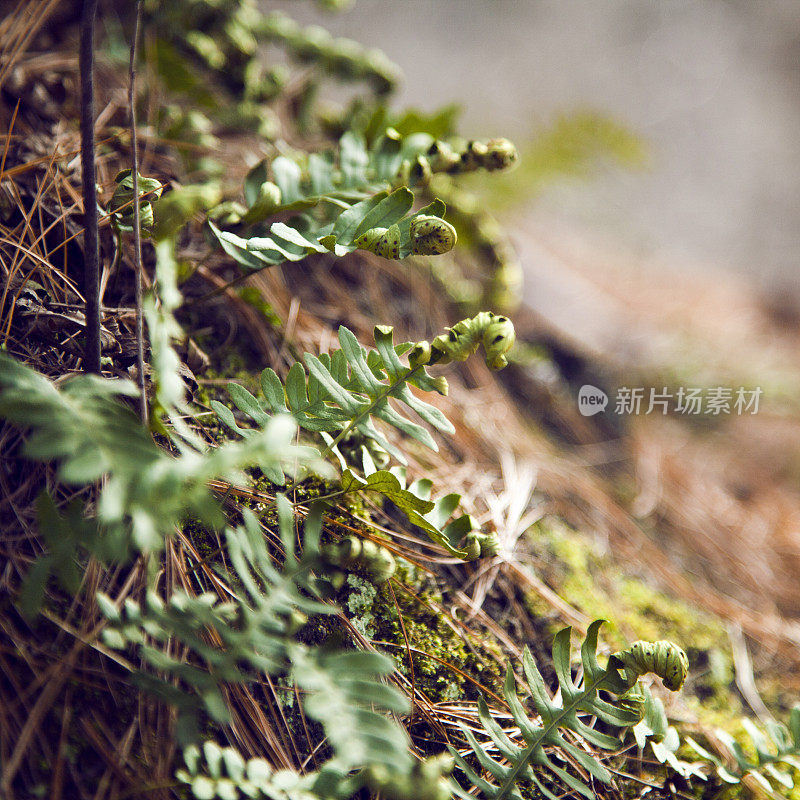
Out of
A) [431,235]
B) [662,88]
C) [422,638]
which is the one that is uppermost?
[662,88]

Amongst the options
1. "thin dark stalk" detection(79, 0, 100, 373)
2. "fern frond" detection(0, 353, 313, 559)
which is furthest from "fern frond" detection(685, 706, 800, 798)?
"thin dark stalk" detection(79, 0, 100, 373)

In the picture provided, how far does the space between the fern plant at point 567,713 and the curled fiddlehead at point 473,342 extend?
56 cm

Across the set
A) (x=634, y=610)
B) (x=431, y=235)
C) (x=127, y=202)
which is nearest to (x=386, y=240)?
(x=431, y=235)

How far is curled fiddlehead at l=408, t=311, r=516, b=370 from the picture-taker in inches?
41.3

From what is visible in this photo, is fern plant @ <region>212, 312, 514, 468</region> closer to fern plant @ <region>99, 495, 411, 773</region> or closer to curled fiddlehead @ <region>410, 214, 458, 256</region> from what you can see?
curled fiddlehead @ <region>410, 214, 458, 256</region>

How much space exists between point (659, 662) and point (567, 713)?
0.20 m

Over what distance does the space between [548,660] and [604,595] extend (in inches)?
15.5

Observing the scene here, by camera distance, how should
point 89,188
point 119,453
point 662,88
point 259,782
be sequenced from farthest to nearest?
1. point 662,88
2. point 89,188
3. point 259,782
4. point 119,453

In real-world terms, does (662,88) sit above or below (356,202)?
above

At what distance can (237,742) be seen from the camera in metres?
0.94

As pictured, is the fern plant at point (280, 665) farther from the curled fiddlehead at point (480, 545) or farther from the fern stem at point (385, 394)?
the curled fiddlehead at point (480, 545)

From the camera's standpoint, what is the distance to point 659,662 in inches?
39.9

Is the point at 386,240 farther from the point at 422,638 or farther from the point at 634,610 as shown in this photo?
the point at 634,610

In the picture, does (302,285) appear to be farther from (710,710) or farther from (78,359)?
(710,710)
